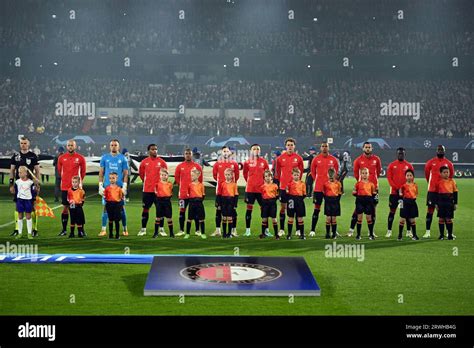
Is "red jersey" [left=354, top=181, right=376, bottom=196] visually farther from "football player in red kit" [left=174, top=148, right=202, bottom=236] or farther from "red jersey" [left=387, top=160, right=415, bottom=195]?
"football player in red kit" [left=174, top=148, right=202, bottom=236]

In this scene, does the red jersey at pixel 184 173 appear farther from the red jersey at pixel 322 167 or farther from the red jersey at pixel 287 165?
the red jersey at pixel 322 167

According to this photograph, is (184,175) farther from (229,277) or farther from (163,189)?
→ (229,277)

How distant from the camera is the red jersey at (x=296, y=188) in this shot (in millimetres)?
12684

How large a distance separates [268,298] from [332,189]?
18.1 ft

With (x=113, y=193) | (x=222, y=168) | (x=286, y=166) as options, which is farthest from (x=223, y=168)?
(x=113, y=193)

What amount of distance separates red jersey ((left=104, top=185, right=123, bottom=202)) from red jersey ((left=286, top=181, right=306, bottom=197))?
360 cm

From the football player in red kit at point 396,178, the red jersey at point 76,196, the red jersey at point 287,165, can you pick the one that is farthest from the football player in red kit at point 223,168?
the football player in red kit at point 396,178

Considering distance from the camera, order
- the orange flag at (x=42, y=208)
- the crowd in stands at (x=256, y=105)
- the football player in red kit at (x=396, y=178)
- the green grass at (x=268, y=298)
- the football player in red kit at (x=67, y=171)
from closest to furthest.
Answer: the green grass at (x=268, y=298) < the football player in red kit at (x=67, y=171) < the football player in red kit at (x=396, y=178) < the orange flag at (x=42, y=208) < the crowd in stands at (x=256, y=105)

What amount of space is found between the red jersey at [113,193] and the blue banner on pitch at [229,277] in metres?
3.22

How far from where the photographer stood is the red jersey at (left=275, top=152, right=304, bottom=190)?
1331 centimetres

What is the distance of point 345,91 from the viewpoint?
4628 cm

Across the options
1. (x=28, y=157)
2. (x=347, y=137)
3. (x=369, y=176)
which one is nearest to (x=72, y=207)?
(x=28, y=157)

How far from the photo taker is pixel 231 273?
8.70 m

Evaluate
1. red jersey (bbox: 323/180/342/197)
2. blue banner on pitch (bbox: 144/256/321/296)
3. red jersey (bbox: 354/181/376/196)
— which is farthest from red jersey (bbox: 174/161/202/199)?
blue banner on pitch (bbox: 144/256/321/296)
